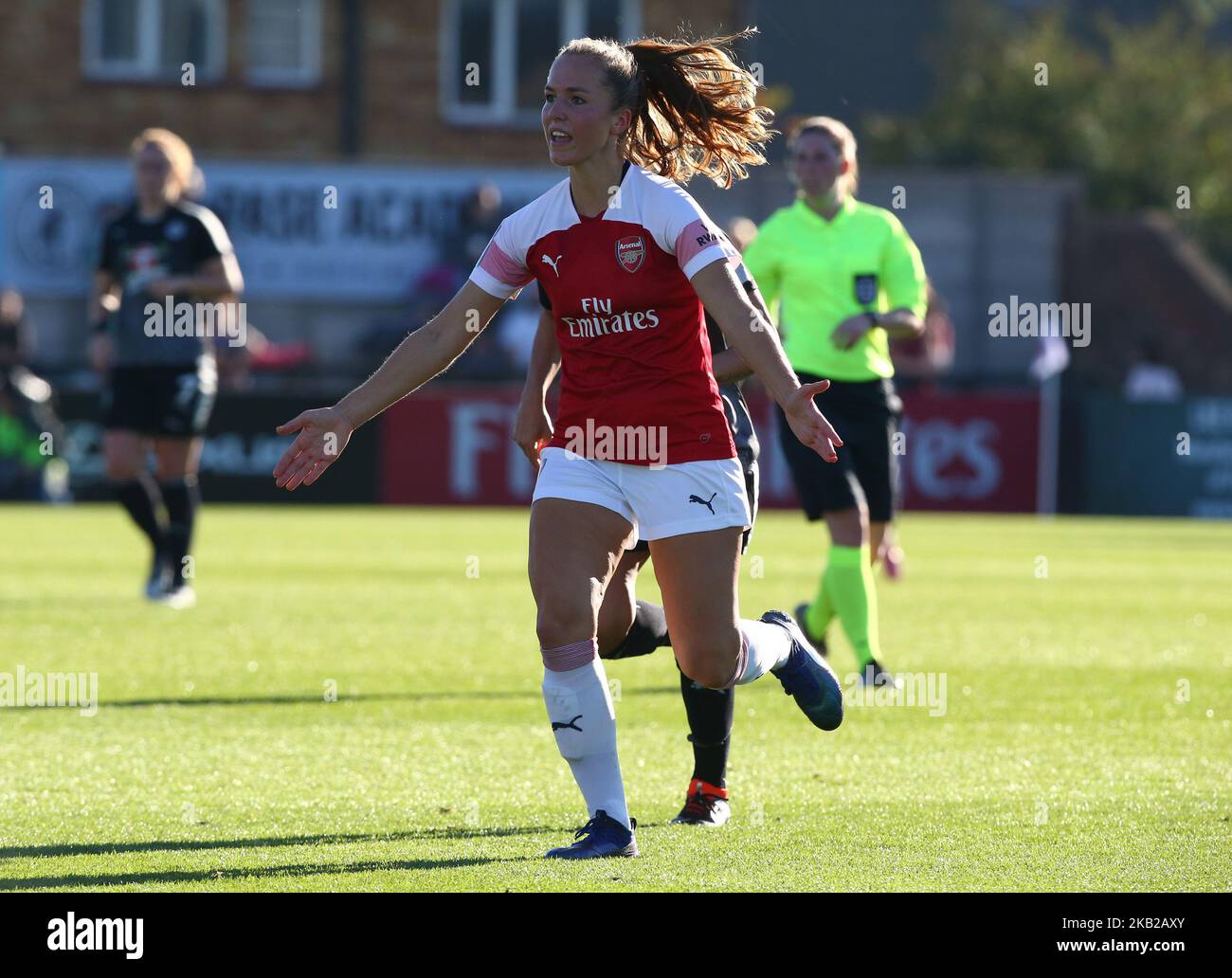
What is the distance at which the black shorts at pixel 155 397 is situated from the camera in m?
11.8

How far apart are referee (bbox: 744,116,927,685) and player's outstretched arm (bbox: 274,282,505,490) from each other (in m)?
3.47

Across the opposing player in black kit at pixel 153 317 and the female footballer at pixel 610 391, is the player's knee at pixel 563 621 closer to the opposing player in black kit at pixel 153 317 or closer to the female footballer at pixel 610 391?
the female footballer at pixel 610 391

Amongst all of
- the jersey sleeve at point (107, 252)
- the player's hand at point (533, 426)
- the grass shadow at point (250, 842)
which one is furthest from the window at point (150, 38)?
the grass shadow at point (250, 842)

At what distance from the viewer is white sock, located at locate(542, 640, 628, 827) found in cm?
575

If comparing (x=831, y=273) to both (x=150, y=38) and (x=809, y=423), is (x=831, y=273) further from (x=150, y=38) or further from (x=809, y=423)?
(x=150, y=38)

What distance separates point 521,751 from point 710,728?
55.5 inches

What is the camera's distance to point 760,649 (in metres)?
6.13

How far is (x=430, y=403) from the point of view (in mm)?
23922

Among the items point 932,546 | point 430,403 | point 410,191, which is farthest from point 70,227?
point 932,546

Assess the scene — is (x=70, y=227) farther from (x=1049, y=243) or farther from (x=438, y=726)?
(x=438, y=726)

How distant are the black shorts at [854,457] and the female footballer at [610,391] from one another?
3.18 m

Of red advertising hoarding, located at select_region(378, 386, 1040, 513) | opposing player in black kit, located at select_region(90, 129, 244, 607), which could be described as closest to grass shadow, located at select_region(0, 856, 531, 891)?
opposing player in black kit, located at select_region(90, 129, 244, 607)

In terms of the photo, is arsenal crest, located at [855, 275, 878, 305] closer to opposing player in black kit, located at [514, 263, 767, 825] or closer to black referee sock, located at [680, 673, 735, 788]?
opposing player in black kit, located at [514, 263, 767, 825]
